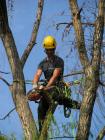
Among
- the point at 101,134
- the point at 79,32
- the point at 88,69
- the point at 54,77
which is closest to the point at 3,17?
the point at 54,77

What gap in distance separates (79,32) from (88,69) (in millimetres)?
555

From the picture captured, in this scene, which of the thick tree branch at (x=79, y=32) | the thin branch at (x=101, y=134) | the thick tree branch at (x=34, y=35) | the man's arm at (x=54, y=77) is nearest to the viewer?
the thin branch at (x=101, y=134)

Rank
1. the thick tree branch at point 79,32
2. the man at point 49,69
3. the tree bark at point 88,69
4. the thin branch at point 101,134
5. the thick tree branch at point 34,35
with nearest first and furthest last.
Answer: the tree bark at point 88,69 → the thin branch at point 101,134 → the thick tree branch at point 79,32 → the man at point 49,69 → the thick tree branch at point 34,35

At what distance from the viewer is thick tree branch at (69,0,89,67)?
7564 millimetres

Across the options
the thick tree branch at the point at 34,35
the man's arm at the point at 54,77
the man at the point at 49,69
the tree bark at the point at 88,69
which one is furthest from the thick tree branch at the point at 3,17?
the tree bark at the point at 88,69

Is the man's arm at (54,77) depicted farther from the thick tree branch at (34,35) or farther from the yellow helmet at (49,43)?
the thick tree branch at (34,35)

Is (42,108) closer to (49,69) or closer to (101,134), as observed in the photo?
(49,69)

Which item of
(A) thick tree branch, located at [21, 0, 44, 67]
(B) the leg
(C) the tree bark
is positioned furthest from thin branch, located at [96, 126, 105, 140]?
(A) thick tree branch, located at [21, 0, 44, 67]

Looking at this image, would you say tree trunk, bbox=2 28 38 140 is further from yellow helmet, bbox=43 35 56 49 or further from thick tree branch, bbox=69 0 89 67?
thick tree branch, bbox=69 0 89 67

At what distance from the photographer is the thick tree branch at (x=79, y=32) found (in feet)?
24.8

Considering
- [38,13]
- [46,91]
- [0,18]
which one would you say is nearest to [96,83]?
[46,91]

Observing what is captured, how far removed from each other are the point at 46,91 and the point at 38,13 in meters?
2.89

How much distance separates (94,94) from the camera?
24.0ft

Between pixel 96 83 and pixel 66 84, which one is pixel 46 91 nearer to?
pixel 66 84
